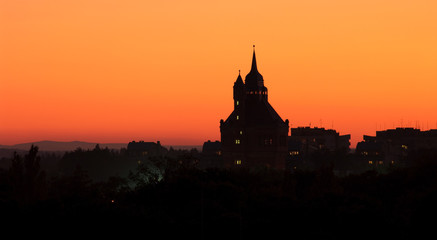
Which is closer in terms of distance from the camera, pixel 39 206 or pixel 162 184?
pixel 39 206

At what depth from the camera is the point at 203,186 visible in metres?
86.0

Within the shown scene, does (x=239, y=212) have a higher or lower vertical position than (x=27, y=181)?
lower

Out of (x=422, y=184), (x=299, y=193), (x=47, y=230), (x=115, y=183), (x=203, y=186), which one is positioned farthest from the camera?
(x=115, y=183)

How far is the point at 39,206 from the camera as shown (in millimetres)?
79750

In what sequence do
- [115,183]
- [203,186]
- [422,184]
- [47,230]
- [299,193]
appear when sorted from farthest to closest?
[115,183] → [299,193] → [422,184] → [203,186] → [47,230]

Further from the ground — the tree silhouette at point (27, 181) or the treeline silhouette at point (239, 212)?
the tree silhouette at point (27, 181)

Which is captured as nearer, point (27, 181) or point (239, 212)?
point (239, 212)

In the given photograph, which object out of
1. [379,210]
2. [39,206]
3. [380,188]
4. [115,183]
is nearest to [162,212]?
[39,206]

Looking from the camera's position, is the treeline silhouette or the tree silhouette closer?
the treeline silhouette

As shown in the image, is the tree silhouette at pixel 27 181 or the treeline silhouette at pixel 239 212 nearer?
the treeline silhouette at pixel 239 212

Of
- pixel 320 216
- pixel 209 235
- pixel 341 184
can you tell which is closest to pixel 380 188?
pixel 341 184

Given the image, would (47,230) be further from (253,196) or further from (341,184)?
(341,184)

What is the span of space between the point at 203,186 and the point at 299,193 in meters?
22.0

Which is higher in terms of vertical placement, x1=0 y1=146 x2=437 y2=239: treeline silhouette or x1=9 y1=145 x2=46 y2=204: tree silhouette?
x1=9 y1=145 x2=46 y2=204: tree silhouette
